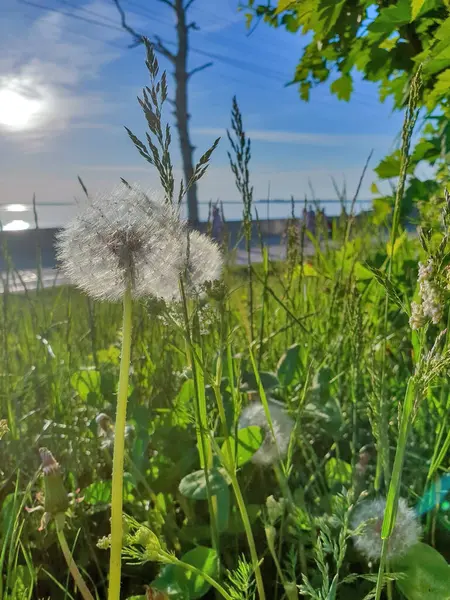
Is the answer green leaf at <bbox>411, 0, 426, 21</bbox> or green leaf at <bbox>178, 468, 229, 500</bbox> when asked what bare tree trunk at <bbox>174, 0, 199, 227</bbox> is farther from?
green leaf at <bbox>178, 468, 229, 500</bbox>

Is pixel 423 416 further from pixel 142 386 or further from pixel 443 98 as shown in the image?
pixel 443 98

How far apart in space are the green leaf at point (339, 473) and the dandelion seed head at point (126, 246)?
55 centimetres

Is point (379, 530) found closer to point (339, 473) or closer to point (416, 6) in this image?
point (339, 473)

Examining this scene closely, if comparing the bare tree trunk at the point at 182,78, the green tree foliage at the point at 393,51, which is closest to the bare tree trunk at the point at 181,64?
the bare tree trunk at the point at 182,78

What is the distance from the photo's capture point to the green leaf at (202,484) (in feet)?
2.92

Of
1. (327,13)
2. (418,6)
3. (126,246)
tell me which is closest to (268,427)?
(126,246)

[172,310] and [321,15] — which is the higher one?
[321,15]

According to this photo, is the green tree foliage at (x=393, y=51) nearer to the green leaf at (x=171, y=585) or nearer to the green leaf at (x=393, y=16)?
the green leaf at (x=393, y=16)

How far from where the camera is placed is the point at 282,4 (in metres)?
1.33

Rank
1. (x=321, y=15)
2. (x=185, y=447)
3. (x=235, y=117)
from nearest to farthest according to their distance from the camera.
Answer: (x=235, y=117)
(x=185, y=447)
(x=321, y=15)

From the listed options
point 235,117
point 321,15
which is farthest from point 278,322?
point 235,117

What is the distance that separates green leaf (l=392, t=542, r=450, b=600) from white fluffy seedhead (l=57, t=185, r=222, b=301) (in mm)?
468

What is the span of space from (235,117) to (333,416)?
0.60 meters

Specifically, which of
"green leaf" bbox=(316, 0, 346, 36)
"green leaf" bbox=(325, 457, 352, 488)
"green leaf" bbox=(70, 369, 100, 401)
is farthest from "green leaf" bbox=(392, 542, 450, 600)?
"green leaf" bbox=(316, 0, 346, 36)
